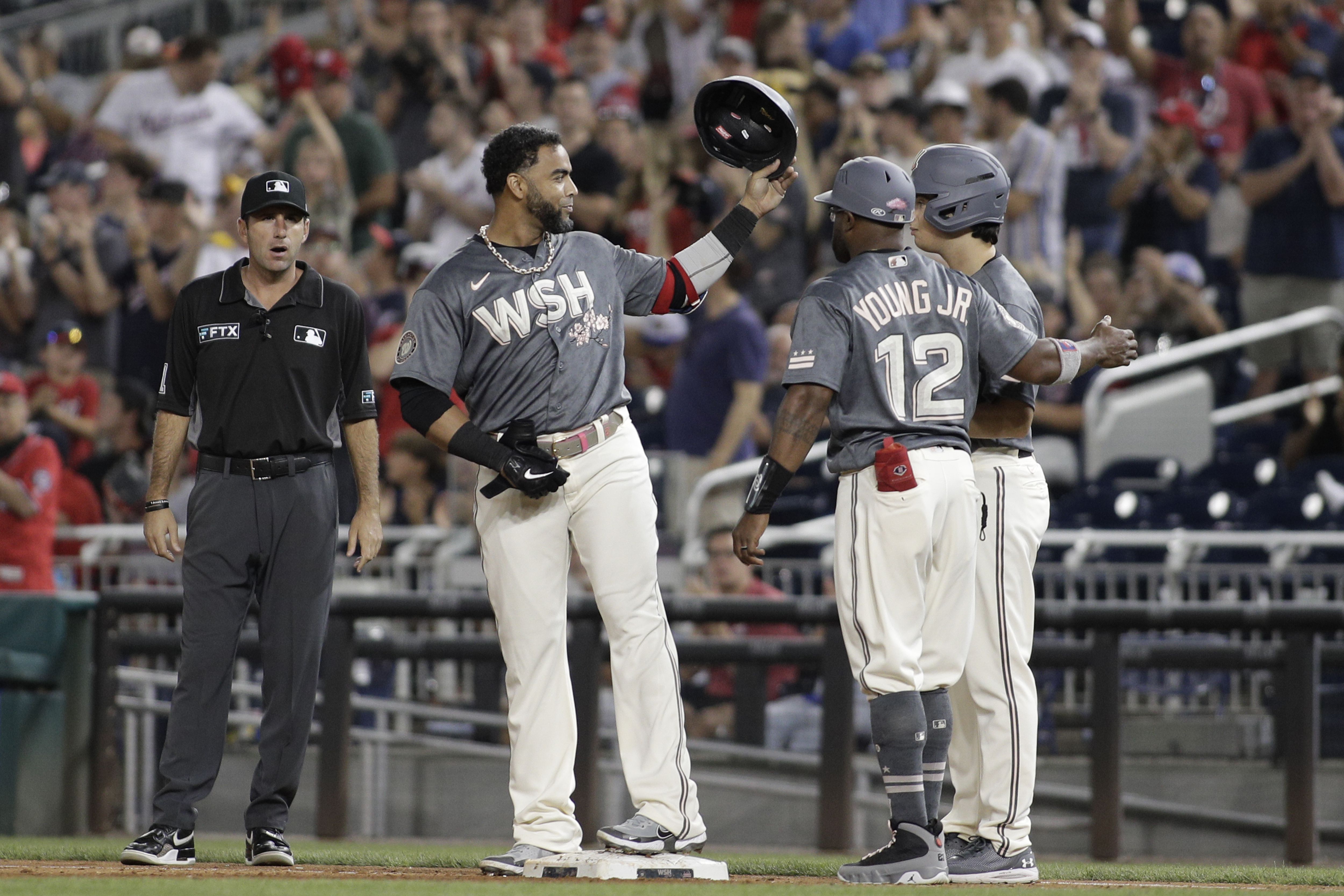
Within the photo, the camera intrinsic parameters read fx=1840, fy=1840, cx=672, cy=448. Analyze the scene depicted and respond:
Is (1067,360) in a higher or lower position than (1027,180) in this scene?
lower

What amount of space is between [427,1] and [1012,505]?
10.0m

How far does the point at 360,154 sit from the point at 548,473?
8.65m

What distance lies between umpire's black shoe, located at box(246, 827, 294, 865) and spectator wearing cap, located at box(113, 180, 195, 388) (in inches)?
258

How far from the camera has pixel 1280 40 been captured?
1234 cm

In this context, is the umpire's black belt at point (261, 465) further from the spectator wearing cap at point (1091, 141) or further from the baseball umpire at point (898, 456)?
the spectator wearing cap at point (1091, 141)

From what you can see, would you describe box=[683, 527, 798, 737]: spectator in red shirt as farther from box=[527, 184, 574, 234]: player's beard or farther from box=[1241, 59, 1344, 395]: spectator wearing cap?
box=[1241, 59, 1344, 395]: spectator wearing cap

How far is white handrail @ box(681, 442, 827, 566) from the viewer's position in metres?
9.05

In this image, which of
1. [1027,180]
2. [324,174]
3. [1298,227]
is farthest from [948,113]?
[324,174]

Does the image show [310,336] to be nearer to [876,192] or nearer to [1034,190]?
[876,192]

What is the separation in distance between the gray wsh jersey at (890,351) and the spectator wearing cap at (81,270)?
817 centimetres

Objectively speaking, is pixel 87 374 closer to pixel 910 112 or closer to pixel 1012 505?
pixel 910 112

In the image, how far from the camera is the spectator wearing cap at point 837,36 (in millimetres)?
13625

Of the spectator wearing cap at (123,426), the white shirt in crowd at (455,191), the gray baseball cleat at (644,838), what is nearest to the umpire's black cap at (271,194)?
the gray baseball cleat at (644,838)

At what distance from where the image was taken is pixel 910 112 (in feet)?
37.9
